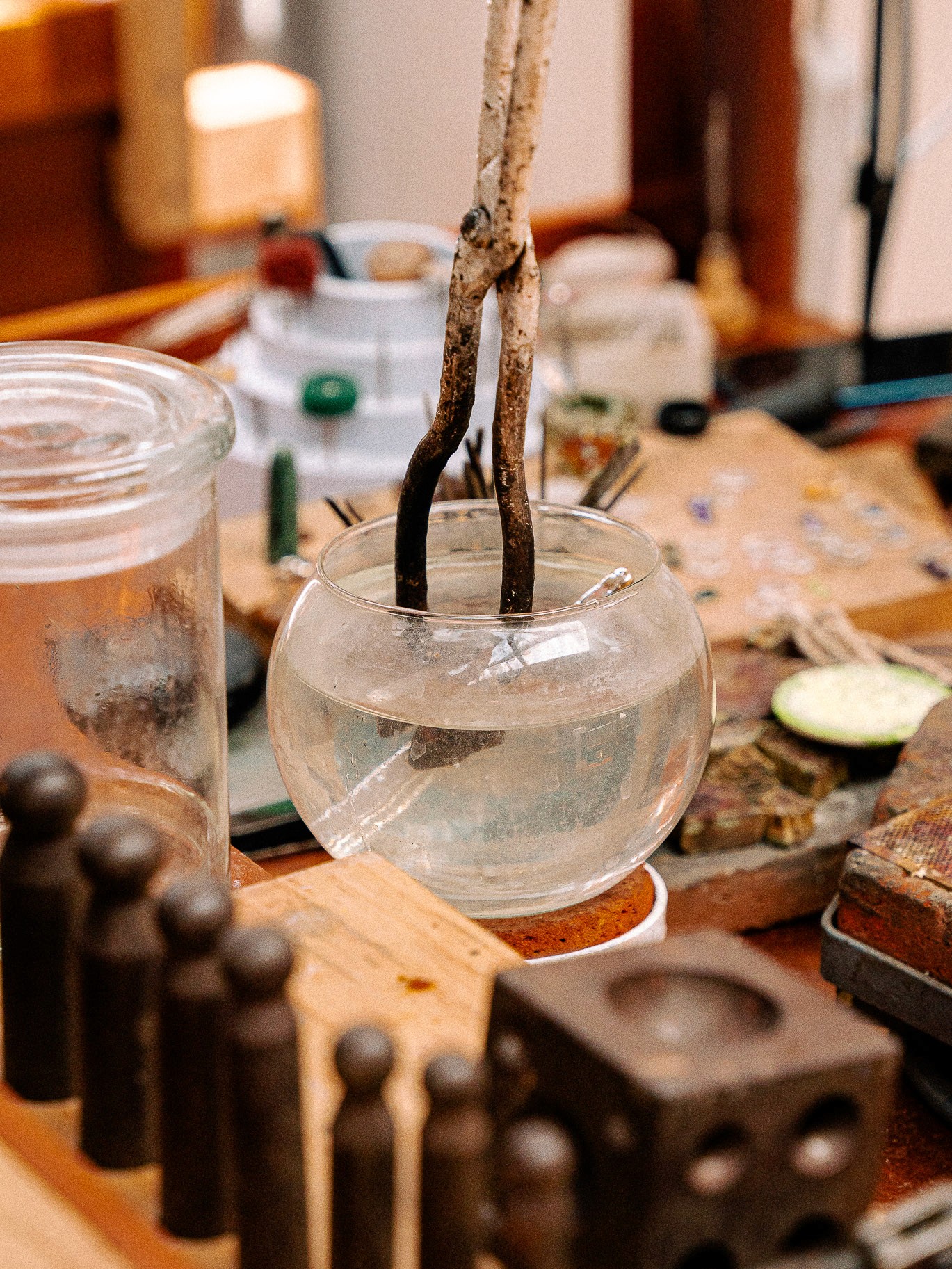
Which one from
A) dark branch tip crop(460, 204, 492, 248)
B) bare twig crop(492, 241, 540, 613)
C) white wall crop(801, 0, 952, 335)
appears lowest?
white wall crop(801, 0, 952, 335)

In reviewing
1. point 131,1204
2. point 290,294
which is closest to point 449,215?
point 290,294

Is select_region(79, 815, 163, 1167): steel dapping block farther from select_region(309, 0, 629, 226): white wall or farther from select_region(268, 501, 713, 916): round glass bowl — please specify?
select_region(309, 0, 629, 226): white wall

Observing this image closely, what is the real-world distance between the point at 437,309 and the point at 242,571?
1.23 feet

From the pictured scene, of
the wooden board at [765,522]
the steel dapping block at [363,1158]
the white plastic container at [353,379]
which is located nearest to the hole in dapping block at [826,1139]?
the steel dapping block at [363,1158]

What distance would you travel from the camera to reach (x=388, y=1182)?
384 mm

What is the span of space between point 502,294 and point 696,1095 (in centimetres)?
35

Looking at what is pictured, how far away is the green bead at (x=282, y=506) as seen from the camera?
1.15 meters

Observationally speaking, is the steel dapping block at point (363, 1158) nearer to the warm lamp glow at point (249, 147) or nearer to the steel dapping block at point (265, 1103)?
the steel dapping block at point (265, 1103)

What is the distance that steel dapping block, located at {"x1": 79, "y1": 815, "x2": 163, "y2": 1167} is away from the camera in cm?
41

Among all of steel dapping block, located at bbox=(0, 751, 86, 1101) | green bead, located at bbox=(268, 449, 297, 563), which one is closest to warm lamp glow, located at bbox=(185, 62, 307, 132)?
green bead, located at bbox=(268, 449, 297, 563)

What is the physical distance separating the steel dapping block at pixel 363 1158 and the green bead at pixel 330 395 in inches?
41.0

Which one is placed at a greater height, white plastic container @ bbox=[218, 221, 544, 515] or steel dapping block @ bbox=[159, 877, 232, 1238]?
steel dapping block @ bbox=[159, 877, 232, 1238]

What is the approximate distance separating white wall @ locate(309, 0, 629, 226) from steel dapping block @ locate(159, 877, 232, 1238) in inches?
111

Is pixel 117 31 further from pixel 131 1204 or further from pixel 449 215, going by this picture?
pixel 131 1204
